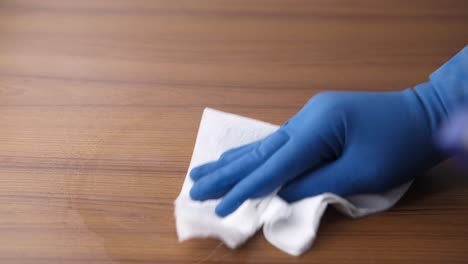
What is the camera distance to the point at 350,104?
0.59 metres

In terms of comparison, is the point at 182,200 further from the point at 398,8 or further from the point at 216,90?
the point at 398,8

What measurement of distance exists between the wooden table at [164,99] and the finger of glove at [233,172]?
44mm

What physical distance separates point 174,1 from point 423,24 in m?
0.44

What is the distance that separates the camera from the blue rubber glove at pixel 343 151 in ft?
1.87

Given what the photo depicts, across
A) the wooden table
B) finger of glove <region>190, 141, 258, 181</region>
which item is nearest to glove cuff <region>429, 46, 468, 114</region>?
the wooden table

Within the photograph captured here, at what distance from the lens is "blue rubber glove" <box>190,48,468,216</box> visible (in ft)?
1.87

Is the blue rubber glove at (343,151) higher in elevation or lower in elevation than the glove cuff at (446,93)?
lower

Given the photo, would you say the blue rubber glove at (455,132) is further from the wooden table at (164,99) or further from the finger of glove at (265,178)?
the finger of glove at (265,178)

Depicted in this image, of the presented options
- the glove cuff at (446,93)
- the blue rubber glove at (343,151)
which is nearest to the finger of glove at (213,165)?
the blue rubber glove at (343,151)

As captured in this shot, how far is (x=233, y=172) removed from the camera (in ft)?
1.91

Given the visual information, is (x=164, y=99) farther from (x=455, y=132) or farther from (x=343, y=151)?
(x=455, y=132)

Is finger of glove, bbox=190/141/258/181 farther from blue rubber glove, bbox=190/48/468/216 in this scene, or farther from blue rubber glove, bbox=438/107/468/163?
blue rubber glove, bbox=438/107/468/163

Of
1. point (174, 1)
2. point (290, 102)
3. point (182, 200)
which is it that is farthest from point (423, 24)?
point (182, 200)

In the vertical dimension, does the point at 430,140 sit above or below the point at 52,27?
above
